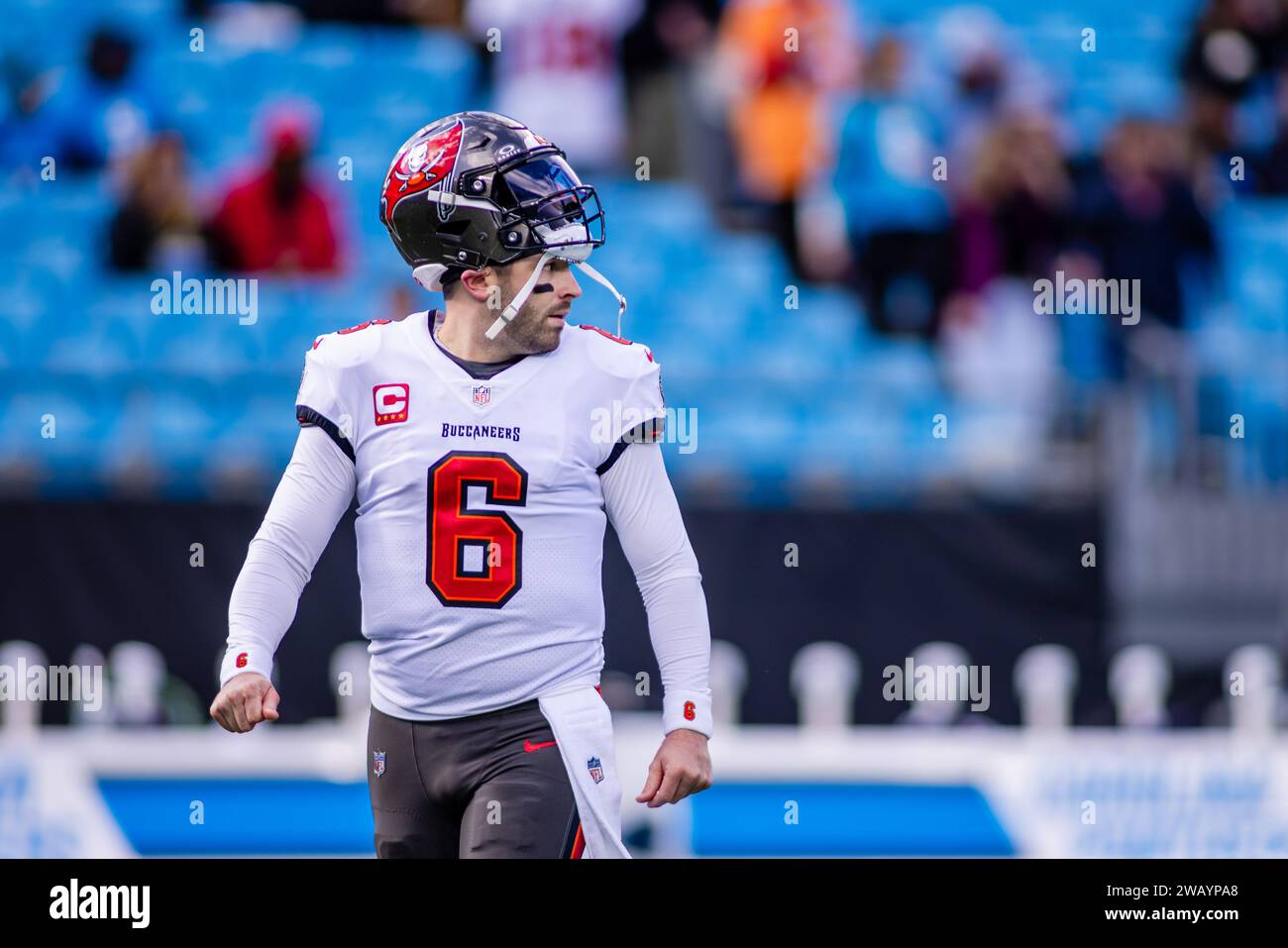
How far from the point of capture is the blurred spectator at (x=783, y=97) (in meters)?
11.3

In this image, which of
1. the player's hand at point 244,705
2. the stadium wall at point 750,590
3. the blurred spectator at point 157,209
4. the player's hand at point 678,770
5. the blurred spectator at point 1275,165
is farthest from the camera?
the blurred spectator at point 1275,165

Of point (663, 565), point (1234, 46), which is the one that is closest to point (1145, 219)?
point (1234, 46)

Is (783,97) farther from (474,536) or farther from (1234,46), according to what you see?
(474,536)

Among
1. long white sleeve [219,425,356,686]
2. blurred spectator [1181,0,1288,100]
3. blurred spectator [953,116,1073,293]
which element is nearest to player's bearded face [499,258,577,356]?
long white sleeve [219,425,356,686]

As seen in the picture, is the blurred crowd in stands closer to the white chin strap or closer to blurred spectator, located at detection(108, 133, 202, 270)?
blurred spectator, located at detection(108, 133, 202, 270)

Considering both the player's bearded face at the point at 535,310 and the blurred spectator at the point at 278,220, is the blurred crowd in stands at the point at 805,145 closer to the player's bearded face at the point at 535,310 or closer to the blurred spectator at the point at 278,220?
the blurred spectator at the point at 278,220

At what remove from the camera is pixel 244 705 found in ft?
12.3

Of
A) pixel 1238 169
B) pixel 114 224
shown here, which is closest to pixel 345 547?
pixel 114 224

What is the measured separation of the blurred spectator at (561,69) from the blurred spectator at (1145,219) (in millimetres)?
2893

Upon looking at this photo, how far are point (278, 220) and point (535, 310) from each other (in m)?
6.47

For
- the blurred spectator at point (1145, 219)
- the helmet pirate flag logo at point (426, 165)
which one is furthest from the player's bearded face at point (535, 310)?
the blurred spectator at point (1145, 219)

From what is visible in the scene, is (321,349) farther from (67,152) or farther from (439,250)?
(67,152)

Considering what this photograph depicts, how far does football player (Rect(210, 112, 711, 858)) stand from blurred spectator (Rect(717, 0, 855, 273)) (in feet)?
23.8

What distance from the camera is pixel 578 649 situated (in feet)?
13.1
